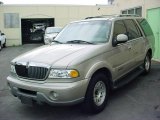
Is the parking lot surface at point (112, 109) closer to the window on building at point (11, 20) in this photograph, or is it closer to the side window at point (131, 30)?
the side window at point (131, 30)

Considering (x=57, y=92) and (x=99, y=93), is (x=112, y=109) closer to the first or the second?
(x=99, y=93)

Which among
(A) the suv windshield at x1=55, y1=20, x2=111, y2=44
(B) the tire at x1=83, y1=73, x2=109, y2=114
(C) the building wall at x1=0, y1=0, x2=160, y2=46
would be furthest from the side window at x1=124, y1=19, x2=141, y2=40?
(C) the building wall at x1=0, y1=0, x2=160, y2=46

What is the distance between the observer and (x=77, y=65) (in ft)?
16.5

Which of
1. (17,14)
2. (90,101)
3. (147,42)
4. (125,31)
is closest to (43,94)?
(90,101)

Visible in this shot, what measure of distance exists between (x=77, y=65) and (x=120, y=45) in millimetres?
1767

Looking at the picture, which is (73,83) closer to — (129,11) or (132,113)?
(132,113)

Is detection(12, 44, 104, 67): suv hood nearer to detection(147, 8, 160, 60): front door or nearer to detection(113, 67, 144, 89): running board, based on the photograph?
detection(113, 67, 144, 89): running board

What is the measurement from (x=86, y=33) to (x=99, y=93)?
5.08 ft

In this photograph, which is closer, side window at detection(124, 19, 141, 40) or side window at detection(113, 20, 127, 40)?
side window at detection(113, 20, 127, 40)

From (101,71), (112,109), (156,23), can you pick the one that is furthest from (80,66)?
(156,23)

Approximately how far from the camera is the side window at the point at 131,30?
23.7 ft

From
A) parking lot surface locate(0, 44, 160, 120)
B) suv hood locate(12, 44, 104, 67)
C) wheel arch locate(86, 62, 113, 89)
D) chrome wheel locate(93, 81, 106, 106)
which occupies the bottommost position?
parking lot surface locate(0, 44, 160, 120)

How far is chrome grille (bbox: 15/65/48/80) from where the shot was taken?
200 inches

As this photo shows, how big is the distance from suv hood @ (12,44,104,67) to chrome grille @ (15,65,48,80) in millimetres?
133
